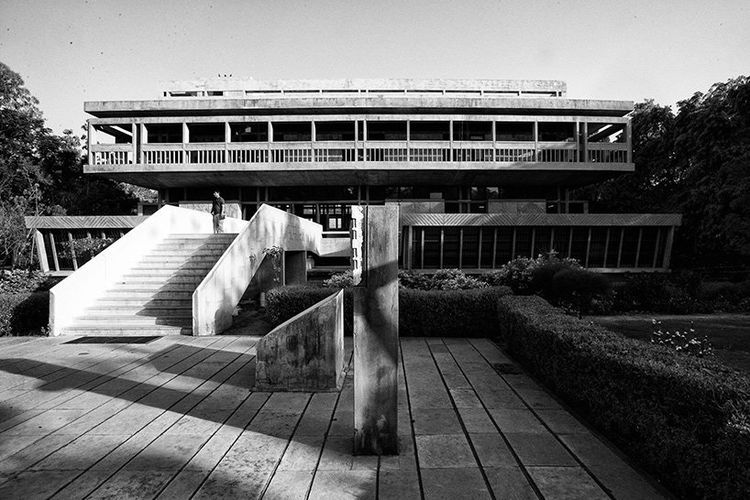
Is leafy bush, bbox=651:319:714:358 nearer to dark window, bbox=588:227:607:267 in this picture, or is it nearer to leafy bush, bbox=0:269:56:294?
dark window, bbox=588:227:607:267

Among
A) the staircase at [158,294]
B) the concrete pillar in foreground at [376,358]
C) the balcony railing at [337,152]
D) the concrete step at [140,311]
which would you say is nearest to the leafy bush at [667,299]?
the concrete pillar in foreground at [376,358]

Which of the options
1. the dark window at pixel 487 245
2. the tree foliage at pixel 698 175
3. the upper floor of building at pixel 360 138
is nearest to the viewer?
the tree foliage at pixel 698 175

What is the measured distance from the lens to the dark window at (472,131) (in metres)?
28.1

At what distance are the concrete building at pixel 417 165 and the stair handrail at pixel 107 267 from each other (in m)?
9.46

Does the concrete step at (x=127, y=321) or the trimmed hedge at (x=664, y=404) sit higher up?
the trimmed hedge at (x=664, y=404)

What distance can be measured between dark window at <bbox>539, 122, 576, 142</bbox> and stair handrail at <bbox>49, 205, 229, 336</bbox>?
23.6 meters

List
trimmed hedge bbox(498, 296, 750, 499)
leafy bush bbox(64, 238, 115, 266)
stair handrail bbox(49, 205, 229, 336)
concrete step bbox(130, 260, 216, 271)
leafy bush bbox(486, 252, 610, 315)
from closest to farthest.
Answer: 1. trimmed hedge bbox(498, 296, 750, 499)
2. stair handrail bbox(49, 205, 229, 336)
3. leafy bush bbox(486, 252, 610, 315)
4. concrete step bbox(130, 260, 216, 271)
5. leafy bush bbox(64, 238, 115, 266)

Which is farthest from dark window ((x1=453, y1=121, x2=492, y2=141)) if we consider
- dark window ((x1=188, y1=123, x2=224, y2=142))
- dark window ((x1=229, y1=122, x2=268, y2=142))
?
dark window ((x1=188, y1=123, x2=224, y2=142))

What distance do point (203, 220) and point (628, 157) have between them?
2509cm

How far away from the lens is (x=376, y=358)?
3.85m

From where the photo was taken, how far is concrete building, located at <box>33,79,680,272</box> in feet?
75.2

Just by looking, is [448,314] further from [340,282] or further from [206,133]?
[206,133]

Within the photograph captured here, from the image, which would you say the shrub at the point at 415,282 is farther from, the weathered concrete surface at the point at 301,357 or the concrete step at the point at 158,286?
the weathered concrete surface at the point at 301,357

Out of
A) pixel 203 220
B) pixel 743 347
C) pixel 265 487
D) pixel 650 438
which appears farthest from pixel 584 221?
pixel 265 487
